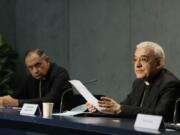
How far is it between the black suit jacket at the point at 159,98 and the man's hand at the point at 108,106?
5cm

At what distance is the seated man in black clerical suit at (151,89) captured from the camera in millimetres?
3387

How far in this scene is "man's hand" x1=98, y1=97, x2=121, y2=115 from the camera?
10.9 ft

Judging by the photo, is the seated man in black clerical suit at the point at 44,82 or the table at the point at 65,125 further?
the seated man in black clerical suit at the point at 44,82

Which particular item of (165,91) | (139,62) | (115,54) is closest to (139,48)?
(139,62)

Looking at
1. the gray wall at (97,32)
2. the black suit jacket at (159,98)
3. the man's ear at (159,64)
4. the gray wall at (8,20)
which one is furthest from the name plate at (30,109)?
the gray wall at (8,20)

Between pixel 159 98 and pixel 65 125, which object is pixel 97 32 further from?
pixel 65 125

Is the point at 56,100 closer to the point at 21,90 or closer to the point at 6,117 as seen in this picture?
the point at 21,90

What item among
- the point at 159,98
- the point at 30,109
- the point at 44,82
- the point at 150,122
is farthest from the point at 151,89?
the point at 44,82

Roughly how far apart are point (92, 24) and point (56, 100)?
221 cm

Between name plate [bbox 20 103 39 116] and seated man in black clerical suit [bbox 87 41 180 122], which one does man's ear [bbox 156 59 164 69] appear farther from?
name plate [bbox 20 103 39 116]

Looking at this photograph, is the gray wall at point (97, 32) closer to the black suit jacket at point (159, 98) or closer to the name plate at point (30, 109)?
the black suit jacket at point (159, 98)

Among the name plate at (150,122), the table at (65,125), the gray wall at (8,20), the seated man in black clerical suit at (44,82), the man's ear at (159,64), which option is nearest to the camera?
the name plate at (150,122)

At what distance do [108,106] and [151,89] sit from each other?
1.70ft

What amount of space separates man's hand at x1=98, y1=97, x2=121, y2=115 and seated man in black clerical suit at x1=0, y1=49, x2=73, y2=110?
3.75 ft
